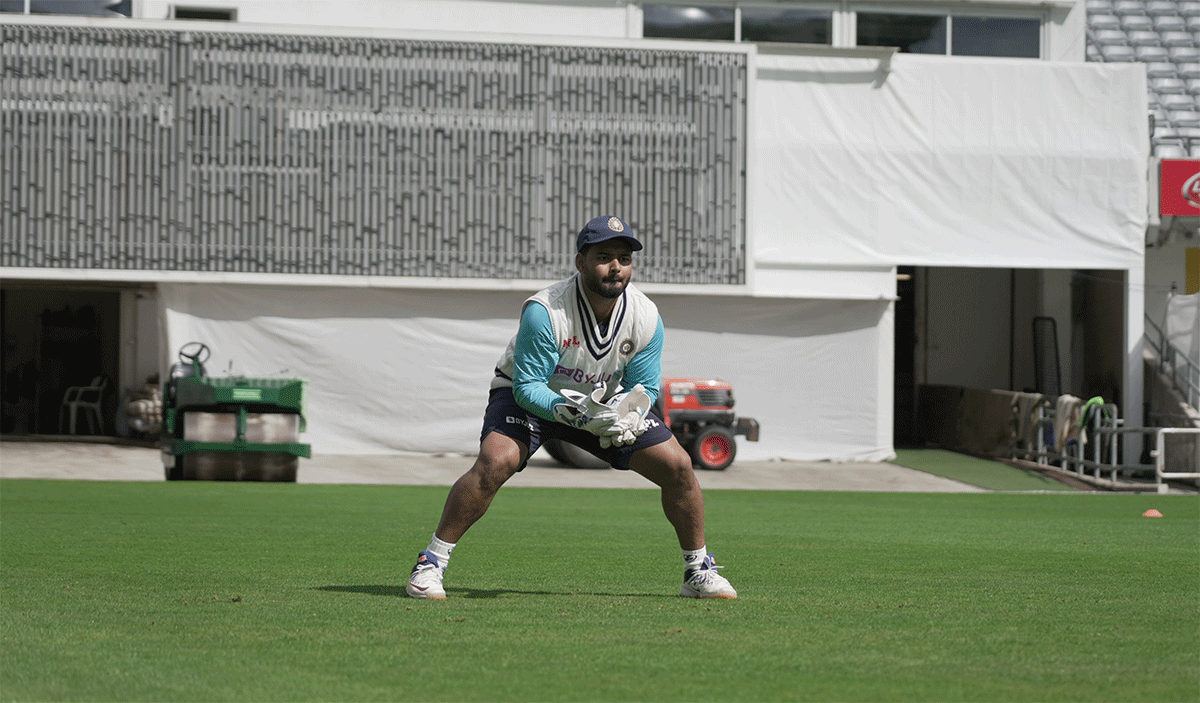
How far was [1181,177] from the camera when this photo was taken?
25938 millimetres

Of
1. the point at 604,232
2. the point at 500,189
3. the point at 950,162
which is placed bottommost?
the point at 604,232

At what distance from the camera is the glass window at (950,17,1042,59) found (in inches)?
1113

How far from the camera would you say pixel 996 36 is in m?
28.5

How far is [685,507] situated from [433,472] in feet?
52.2

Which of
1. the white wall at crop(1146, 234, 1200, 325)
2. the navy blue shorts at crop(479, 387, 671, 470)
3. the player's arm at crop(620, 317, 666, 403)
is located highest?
the white wall at crop(1146, 234, 1200, 325)

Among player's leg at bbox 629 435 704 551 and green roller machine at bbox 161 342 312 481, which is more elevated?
player's leg at bbox 629 435 704 551

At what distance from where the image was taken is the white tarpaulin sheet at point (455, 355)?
81.0 ft

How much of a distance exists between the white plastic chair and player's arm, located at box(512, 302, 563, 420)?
22.8m

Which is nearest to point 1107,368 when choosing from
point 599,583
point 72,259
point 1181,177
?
point 1181,177

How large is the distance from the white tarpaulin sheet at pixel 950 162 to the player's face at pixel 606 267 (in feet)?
63.8

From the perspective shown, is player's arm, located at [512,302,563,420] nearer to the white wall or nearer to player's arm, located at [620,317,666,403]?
player's arm, located at [620,317,666,403]

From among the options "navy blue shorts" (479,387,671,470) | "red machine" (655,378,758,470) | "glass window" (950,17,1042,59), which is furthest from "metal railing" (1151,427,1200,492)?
"navy blue shorts" (479,387,671,470)

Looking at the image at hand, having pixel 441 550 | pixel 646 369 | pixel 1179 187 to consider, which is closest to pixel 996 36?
pixel 1179 187

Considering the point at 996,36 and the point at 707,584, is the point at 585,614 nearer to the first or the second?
the point at 707,584
